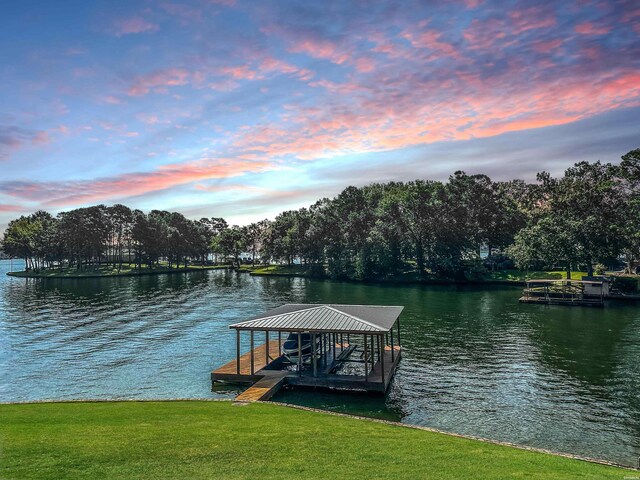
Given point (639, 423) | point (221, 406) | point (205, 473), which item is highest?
point (205, 473)

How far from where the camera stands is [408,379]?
92.5ft

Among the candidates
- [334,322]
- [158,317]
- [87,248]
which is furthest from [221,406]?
[87,248]

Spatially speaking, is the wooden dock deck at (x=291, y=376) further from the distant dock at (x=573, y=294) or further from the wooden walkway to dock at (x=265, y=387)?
the distant dock at (x=573, y=294)

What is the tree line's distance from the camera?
72.1 m

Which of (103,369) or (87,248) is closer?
(103,369)

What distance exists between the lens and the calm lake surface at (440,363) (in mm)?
21484

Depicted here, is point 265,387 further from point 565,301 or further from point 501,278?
point 501,278

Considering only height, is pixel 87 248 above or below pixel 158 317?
above

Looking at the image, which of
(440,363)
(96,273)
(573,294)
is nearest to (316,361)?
(440,363)

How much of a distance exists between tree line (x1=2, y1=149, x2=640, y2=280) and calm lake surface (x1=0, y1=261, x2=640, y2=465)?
766 inches

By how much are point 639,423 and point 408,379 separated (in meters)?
12.2

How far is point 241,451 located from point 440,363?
72.4 ft

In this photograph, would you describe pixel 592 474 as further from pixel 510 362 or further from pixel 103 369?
pixel 103 369

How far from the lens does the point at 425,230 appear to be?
93.4 m
